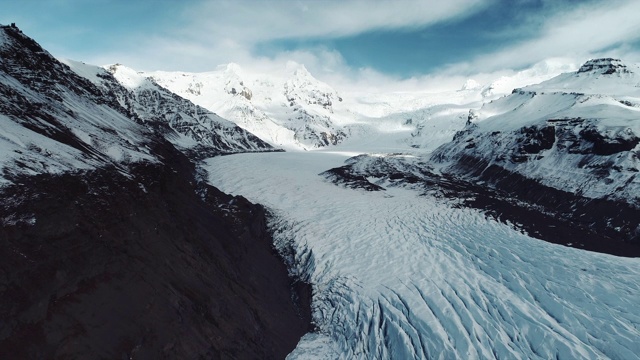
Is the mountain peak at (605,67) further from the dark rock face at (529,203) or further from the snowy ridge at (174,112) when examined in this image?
the snowy ridge at (174,112)

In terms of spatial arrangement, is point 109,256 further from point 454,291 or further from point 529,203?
point 529,203

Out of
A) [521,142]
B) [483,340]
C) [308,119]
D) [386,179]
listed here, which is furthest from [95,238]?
[308,119]

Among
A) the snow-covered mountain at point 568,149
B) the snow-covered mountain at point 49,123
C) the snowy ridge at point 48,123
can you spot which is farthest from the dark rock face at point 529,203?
the snowy ridge at point 48,123

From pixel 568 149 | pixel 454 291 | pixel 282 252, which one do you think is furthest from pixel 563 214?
pixel 282 252

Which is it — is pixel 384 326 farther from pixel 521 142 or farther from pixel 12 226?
pixel 521 142

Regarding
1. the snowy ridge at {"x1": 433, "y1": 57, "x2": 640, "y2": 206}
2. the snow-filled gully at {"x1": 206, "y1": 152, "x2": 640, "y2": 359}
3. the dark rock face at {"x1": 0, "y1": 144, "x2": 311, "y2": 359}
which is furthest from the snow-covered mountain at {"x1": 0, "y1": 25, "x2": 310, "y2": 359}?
the snowy ridge at {"x1": 433, "y1": 57, "x2": 640, "y2": 206}

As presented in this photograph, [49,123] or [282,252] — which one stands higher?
[49,123]
